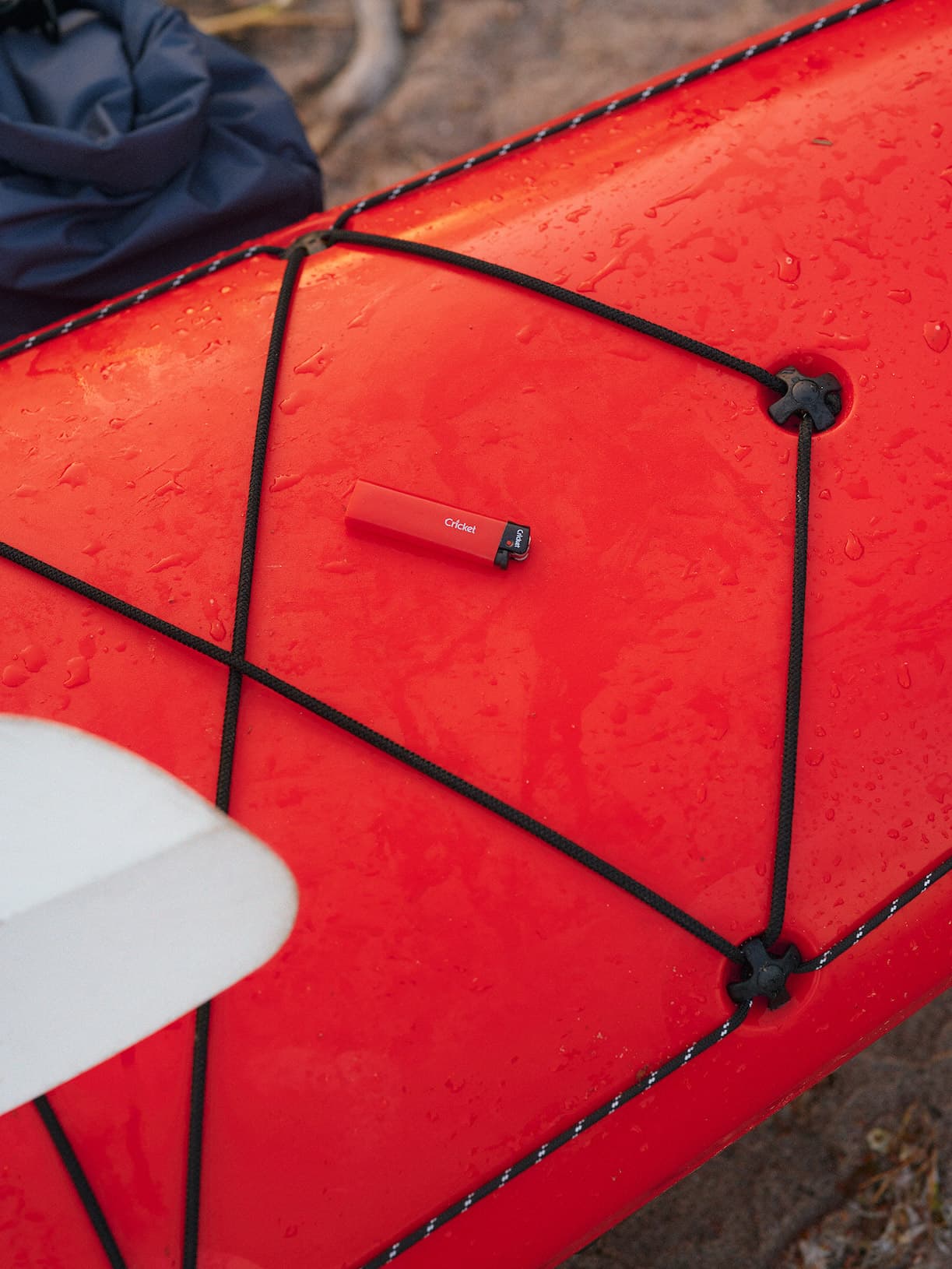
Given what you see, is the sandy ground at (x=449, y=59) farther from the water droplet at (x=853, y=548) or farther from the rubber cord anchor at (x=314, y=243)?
the water droplet at (x=853, y=548)

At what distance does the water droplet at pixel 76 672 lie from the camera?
2.91 feet

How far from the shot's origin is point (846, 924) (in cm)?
89

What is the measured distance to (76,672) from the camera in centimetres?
89

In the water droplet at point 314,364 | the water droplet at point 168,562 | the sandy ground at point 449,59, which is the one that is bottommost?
the water droplet at point 168,562

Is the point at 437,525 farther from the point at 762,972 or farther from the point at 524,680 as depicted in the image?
the point at 762,972

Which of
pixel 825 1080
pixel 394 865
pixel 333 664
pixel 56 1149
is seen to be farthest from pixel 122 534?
pixel 825 1080

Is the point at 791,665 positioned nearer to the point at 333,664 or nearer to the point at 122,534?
the point at 333,664

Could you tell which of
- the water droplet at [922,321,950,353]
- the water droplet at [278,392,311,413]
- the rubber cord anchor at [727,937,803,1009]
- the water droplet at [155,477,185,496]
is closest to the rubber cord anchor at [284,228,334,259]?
the water droplet at [278,392,311,413]

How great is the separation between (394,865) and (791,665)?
40 cm

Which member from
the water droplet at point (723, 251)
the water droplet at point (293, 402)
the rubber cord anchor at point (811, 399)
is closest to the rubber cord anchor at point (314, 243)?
the water droplet at point (293, 402)

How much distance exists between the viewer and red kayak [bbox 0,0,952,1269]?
2.73ft

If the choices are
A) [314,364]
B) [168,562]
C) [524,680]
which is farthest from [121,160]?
[524,680]

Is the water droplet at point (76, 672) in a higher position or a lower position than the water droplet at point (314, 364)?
lower

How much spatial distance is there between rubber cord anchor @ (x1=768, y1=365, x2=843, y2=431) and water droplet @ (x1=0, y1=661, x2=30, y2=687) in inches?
29.9
